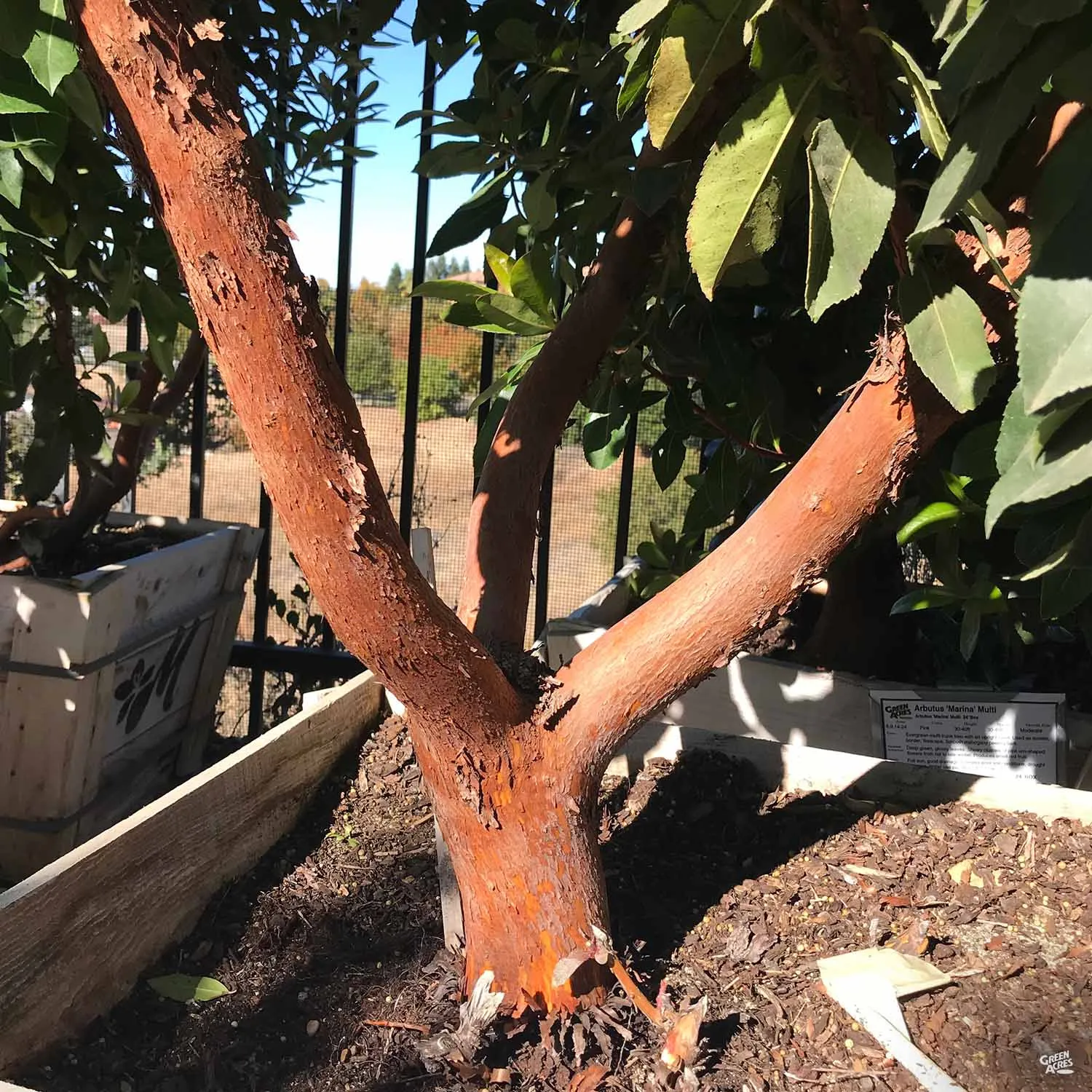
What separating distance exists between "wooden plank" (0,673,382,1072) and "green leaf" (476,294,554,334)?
19.4 inches

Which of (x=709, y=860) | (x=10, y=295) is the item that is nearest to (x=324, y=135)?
(x=10, y=295)

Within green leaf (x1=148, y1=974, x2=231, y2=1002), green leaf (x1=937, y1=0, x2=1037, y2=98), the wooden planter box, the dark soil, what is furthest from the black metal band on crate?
green leaf (x1=937, y1=0, x2=1037, y2=98)

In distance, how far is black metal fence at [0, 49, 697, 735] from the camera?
1.91m

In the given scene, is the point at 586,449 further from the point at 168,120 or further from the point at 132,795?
the point at 132,795

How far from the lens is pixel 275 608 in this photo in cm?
211

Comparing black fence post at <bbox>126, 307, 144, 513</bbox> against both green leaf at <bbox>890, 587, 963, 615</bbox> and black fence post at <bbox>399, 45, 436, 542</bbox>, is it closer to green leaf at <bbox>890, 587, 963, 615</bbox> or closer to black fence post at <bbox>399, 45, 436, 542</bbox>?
black fence post at <bbox>399, 45, 436, 542</bbox>

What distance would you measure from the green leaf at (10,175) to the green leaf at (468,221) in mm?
397

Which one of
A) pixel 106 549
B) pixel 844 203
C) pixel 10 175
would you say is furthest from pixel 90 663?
pixel 844 203

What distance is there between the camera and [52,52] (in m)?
0.68

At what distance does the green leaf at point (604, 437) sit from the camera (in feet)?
3.89

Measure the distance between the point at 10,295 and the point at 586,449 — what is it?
66 centimetres

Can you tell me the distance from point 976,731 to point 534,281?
79 cm

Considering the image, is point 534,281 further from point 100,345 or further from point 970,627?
point 100,345

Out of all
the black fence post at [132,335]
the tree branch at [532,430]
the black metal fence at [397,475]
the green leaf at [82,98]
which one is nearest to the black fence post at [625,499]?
the black metal fence at [397,475]
